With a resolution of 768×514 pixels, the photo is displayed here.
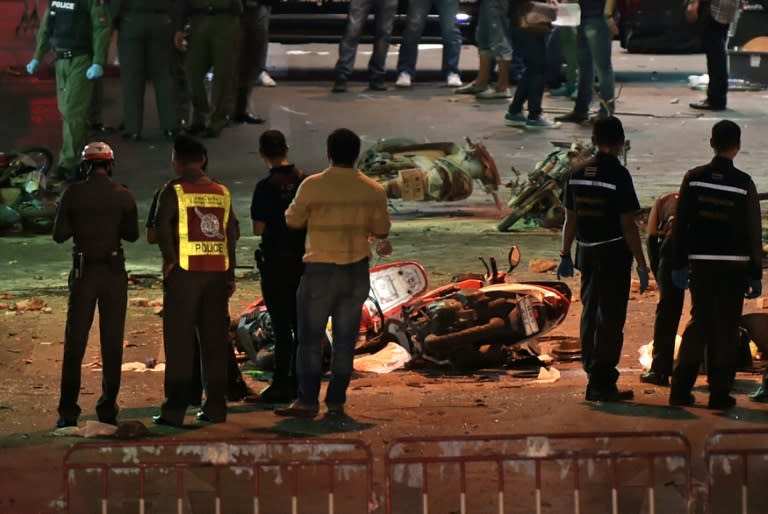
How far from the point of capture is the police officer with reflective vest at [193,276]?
916 centimetres

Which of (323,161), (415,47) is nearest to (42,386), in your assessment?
(323,161)

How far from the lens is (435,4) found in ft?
73.4

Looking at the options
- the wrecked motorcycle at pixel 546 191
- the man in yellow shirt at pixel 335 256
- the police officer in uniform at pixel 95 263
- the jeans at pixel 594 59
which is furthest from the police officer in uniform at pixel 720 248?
the jeans at pixel 594 59

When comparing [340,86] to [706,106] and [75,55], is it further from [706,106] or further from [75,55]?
[75,55]

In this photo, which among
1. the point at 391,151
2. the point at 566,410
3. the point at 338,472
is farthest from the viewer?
the point at 391,151

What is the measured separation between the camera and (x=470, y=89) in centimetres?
2220

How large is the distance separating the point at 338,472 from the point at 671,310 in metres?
2.52

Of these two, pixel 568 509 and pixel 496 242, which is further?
pixel 496 242

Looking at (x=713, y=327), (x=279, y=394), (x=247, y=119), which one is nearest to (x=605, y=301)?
(x=713, y=327)

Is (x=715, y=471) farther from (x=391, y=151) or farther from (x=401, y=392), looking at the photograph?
(x=391, y=151)

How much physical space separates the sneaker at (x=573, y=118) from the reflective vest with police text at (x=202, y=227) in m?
11.3

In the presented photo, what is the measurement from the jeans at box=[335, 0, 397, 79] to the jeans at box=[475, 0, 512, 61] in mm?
1255

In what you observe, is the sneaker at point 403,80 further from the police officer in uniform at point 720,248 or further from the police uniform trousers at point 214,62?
the police officer in uniform at point 720,248

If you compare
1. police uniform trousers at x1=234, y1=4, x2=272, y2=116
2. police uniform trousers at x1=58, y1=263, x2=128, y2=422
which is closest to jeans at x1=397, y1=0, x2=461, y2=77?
police uniform trousers at x1=234, y1=4, x2=272, y2=116
